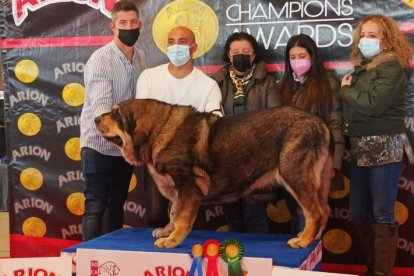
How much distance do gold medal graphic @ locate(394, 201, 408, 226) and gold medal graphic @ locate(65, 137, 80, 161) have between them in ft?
8.69

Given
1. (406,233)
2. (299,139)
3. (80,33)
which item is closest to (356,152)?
(299,139)

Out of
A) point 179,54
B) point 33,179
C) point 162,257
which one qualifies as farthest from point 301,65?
point 33,179

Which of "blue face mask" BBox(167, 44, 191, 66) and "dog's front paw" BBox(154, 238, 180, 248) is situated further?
"blue face mask" BBox(167, 44, 191, 66)

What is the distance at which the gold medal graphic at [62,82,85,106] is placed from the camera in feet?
14.9

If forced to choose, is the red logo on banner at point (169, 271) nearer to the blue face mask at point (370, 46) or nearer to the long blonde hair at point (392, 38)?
the blue face mask at point (370, 46)

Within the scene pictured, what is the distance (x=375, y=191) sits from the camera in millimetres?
3367

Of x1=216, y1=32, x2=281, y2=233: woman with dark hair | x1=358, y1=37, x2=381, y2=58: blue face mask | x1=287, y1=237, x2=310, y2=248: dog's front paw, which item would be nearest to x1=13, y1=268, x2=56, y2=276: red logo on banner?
x1=287, y1=237, x2=310, y2=248: dog's front paw

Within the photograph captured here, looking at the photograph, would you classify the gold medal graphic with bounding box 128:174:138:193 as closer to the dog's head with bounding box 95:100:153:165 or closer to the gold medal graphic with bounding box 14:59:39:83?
the gold medal graphic with bounding box 14:59:39:83

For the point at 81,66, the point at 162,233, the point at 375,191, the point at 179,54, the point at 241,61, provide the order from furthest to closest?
the point at 81,66 → the point at 241,61 → the point at 179,54 → the point at 375,191 → the point at 162,233

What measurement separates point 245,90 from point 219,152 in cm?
89

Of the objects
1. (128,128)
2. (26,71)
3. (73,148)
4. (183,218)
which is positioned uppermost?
(26,71)

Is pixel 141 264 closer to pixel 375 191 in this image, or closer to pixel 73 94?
pixel 375 191

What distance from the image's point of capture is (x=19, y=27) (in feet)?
15.0

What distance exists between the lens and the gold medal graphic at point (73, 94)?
178 inches
